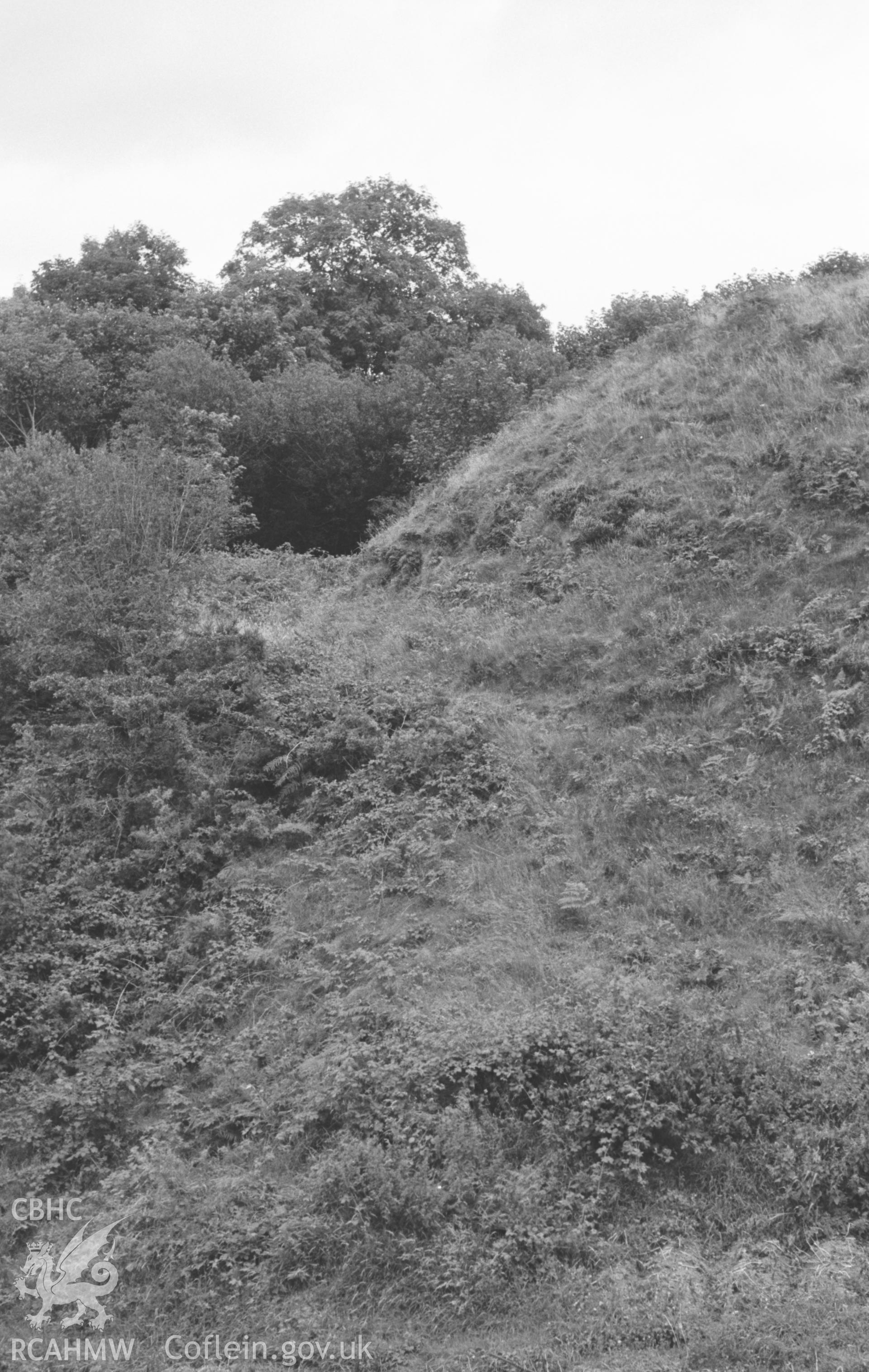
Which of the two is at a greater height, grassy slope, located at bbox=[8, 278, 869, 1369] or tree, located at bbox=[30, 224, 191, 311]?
tree, located at bbox=[30, 224, 191, 311]

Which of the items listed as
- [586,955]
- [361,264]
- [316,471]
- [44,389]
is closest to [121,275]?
[361,264]

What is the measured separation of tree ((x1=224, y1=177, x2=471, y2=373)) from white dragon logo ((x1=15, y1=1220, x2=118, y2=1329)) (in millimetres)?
30191

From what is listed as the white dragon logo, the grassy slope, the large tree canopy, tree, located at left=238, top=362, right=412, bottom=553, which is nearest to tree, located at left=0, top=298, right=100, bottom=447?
the large tree canopy

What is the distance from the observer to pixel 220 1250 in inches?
278

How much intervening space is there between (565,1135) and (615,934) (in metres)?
2.38

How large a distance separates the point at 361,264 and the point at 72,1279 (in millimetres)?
36519

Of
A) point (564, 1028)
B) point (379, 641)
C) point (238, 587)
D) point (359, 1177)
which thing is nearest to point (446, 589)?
point (379, 641)

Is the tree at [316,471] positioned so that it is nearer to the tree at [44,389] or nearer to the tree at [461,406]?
the tree at [461,406]

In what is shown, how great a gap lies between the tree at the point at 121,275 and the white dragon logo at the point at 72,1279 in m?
31.4

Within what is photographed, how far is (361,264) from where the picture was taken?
128 ft

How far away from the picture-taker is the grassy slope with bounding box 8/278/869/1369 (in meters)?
6.55

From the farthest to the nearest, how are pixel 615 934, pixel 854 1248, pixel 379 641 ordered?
pixel 379 641 < pixel 615 934 < pixel 854 1248

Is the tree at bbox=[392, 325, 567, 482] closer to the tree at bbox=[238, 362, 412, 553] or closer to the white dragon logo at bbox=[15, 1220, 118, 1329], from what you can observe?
the tree at bbox=[238, 362, 412, 553]

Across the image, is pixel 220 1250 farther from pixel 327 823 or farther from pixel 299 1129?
pixel 327 823
